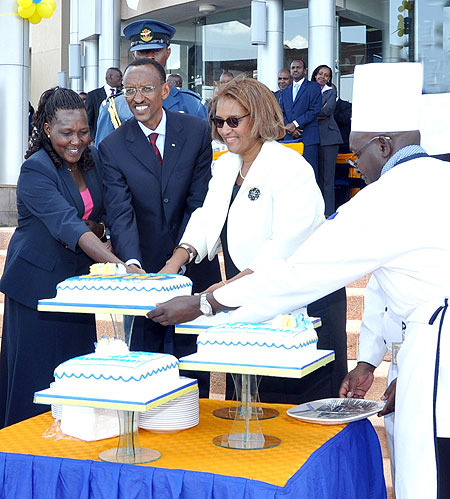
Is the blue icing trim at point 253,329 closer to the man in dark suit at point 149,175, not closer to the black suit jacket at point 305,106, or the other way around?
the man in dark suit at point 149,175

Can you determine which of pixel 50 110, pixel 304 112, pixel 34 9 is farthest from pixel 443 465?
pixel 34 9

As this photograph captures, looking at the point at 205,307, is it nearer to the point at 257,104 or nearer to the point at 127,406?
the point at 127,406

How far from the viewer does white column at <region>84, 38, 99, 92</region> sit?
17.7 m

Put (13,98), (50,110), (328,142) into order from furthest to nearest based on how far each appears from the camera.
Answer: (13,98) → (328,142) → (50,110)

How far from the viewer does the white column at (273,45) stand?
41.2 ft

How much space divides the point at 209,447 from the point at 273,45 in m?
10.8

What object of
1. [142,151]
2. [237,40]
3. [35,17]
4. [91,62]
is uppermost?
[237,40]

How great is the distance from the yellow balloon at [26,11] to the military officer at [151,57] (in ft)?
18.7

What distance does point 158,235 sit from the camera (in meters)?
3.70

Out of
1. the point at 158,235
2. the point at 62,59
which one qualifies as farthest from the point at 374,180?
the point at 62,59

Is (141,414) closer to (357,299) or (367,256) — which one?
(367,256)

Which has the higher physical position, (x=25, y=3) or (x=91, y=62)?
(x=91, y=62)

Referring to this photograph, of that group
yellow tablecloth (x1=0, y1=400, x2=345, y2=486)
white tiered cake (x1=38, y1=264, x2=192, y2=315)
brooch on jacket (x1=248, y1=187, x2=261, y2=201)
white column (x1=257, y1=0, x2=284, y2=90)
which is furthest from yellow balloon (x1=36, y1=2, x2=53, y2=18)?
yellow tablecloth (x1=0, y1=400, x2=345, y2=486)

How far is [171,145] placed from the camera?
3.75m
